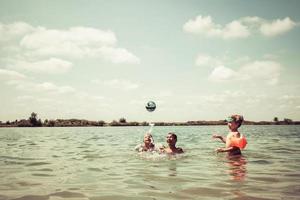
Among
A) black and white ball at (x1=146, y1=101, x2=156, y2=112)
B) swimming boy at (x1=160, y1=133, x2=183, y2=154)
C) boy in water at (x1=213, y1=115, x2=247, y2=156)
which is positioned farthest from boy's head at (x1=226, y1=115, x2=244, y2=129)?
black and white ball at (x1=146, y1=101, x2=156, y2=112)

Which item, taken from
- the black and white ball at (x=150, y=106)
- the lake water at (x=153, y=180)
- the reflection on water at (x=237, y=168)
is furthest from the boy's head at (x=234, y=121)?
the black and white ball at (x=150, y=106)

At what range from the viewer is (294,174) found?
10.5 m

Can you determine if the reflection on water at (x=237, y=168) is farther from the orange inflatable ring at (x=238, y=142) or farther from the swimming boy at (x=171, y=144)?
the swimming boy at (x=171, y=144)

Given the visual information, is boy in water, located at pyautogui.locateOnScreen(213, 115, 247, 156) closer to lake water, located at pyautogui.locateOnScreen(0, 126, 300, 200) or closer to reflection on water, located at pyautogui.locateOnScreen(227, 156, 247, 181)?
reflection on water, located at pyautogui.locateOnScreen(227, 156, 247, 181)

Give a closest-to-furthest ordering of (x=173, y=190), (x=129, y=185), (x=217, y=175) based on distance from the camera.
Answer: (x=173, y=190) < (x=129, y=185) < (x=217, y=175)

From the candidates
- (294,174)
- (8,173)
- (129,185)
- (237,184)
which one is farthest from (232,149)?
(8,173)

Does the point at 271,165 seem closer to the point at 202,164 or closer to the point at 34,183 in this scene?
the point at 202,164

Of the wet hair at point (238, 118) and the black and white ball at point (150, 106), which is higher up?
the black and white ball at point (150, 106)

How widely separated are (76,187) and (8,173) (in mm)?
3712

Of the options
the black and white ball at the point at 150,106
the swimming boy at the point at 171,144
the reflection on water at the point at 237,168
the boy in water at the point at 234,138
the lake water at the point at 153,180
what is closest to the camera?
the lake water at the point at 153,180

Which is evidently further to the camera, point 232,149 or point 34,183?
point 232,149

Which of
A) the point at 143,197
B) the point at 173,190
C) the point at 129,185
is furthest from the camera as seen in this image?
the point at 129,185

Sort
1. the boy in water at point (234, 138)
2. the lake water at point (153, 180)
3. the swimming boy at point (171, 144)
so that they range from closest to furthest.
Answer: the lake water at point (153, 180) < the boy in water at point (234, 138) < the swimming boy at point (171, 144)

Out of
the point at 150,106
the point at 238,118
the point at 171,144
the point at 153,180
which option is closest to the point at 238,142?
the point at 238,118
